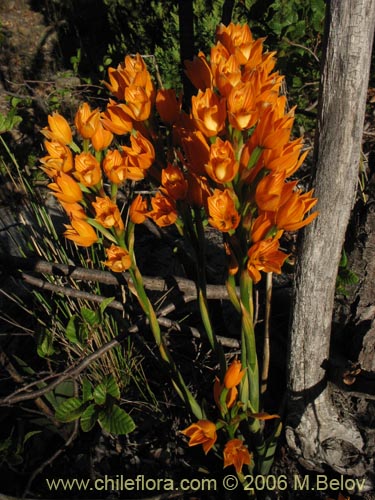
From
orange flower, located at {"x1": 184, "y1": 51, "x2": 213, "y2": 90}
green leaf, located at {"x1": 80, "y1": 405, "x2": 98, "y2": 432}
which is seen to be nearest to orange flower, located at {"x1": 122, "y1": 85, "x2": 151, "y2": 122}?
orange flower, located at {"x1": 184, "y1": 51, "x2": 213, "y2": 90}

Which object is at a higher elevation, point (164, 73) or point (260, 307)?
point (164, 73)

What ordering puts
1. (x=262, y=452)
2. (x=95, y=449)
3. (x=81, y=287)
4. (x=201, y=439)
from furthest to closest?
(x=81, y=287)
(x=95, y=449)
(x=262, y=452)
(x=201, y=439)

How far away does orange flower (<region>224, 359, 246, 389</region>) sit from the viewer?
1014 millimetres

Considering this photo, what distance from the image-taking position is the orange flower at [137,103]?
0.87m

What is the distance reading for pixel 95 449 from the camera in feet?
5.46

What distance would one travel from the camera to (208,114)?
78 cm

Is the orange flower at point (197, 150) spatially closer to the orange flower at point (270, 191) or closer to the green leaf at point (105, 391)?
the orange flower at point (270, 191)

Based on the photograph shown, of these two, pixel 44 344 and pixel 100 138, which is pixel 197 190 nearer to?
pixel 100 138

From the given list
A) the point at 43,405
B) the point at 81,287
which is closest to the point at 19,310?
the point at 81,287

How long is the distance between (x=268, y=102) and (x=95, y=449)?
1409mm

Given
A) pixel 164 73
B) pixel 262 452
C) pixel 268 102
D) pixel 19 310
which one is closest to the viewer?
pixel 268 102

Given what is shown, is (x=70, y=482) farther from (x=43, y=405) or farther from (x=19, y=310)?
(x=19, y=310)

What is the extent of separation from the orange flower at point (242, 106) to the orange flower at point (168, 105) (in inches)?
7.6

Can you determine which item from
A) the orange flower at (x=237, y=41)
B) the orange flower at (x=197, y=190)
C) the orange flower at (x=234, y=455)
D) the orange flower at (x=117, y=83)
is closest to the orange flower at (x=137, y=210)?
the orange flower at (x=197, y=190)
